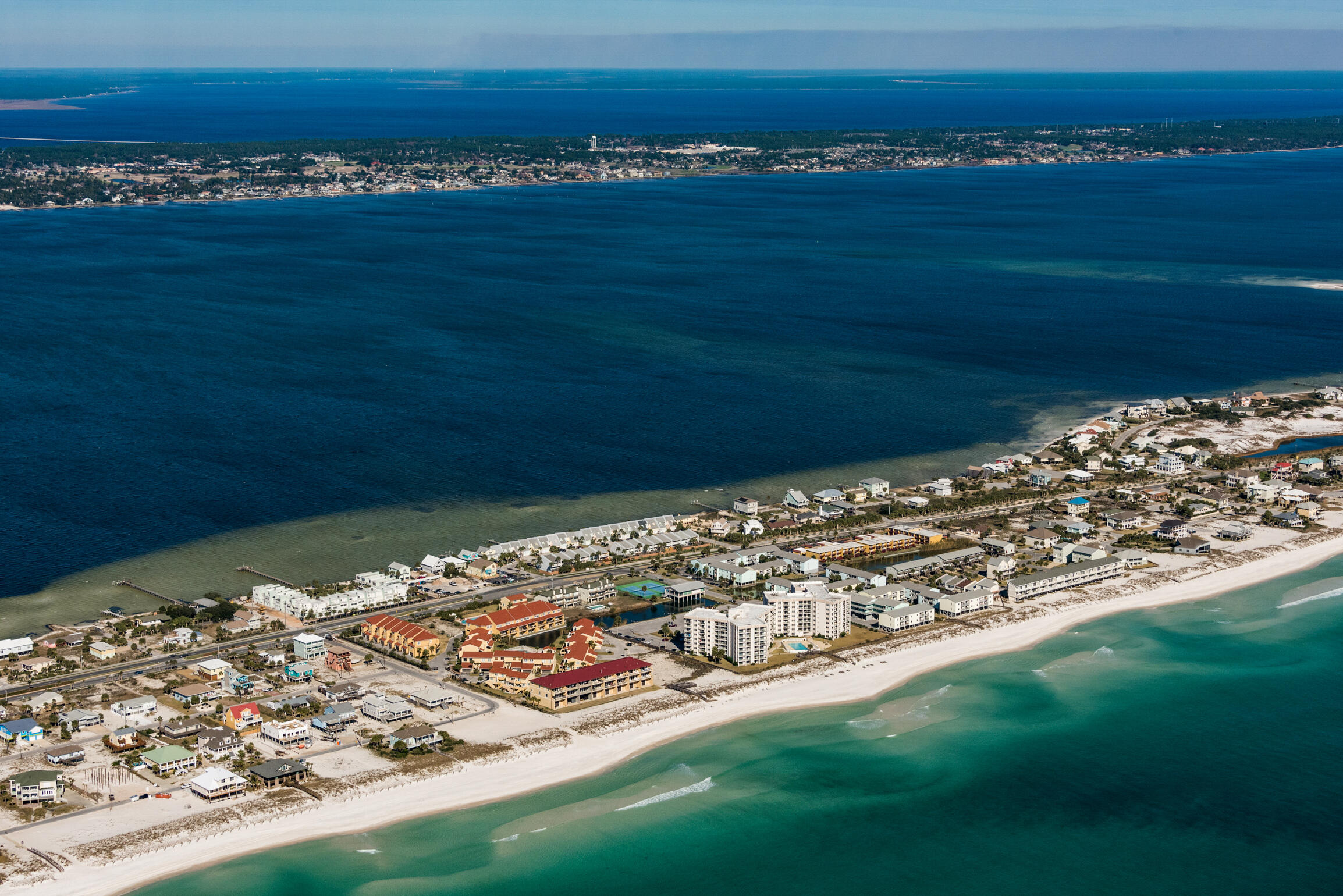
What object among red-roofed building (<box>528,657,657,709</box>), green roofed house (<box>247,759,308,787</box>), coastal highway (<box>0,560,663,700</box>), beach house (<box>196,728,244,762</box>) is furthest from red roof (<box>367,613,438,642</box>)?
green roofed house (<box>247,759,308,787</box>)

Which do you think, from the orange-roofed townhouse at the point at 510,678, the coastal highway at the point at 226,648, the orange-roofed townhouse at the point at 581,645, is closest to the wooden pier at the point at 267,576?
the coastal highway at the point at 226,648

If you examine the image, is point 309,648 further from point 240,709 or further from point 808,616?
point 808,616

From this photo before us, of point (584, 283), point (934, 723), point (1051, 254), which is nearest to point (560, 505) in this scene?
point (934, 723)

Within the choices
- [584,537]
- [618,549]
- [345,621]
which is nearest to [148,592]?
[345,621]

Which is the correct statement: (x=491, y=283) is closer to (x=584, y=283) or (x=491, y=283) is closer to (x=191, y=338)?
(x=584, y=283)

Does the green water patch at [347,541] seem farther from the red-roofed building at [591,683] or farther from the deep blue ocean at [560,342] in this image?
the red-roofed building at [591,683]

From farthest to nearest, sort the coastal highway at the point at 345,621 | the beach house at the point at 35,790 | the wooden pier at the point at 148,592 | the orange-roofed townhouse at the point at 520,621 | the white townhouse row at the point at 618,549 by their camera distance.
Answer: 1. the white townhouse row at the point at 618,549
2. the wooden pier at the point at 148,592
3. the orange-roofed townhouse at the point at 520,621
4. the coastal highway at the point at 345,621
5. the beach house at the point at 35,790
